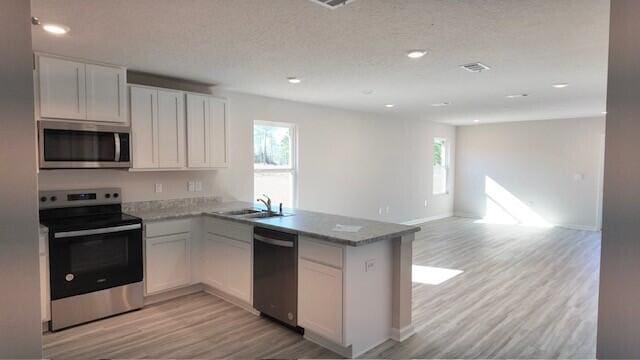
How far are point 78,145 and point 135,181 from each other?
781mm

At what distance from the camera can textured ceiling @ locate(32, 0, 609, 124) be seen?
7.47ft

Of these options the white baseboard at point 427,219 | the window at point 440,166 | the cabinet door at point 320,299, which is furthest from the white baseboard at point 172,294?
the window at point 440,166

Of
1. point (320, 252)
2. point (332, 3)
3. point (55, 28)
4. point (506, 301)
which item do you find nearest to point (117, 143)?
point (55, 28)

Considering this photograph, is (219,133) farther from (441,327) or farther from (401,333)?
(441,327)

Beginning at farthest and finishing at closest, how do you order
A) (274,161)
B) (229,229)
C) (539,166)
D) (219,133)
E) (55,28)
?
1. (539,166)
2. (274,161)
3. (219,133)
4. (229,229)
5. (55,28)

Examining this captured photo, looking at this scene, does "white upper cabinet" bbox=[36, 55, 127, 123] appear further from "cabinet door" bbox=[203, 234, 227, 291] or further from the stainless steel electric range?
"cabinet door" bbox=[203, 234, 227, 291]

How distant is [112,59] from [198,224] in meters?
1.76

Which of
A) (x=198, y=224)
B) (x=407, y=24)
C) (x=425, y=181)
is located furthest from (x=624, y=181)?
(x=425, y=181)

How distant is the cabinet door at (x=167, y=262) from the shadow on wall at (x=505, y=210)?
7.05 meters

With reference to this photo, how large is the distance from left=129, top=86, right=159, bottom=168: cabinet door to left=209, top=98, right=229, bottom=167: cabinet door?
65 cm

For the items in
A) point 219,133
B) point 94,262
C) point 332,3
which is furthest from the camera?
point 219,133

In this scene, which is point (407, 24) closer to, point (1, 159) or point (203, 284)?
point (1, 159)

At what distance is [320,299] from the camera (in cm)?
286

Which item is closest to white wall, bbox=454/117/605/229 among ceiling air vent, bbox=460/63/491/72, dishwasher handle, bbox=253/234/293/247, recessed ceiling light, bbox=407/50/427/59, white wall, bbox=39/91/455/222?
white wall, bbox=39/91/455/222
